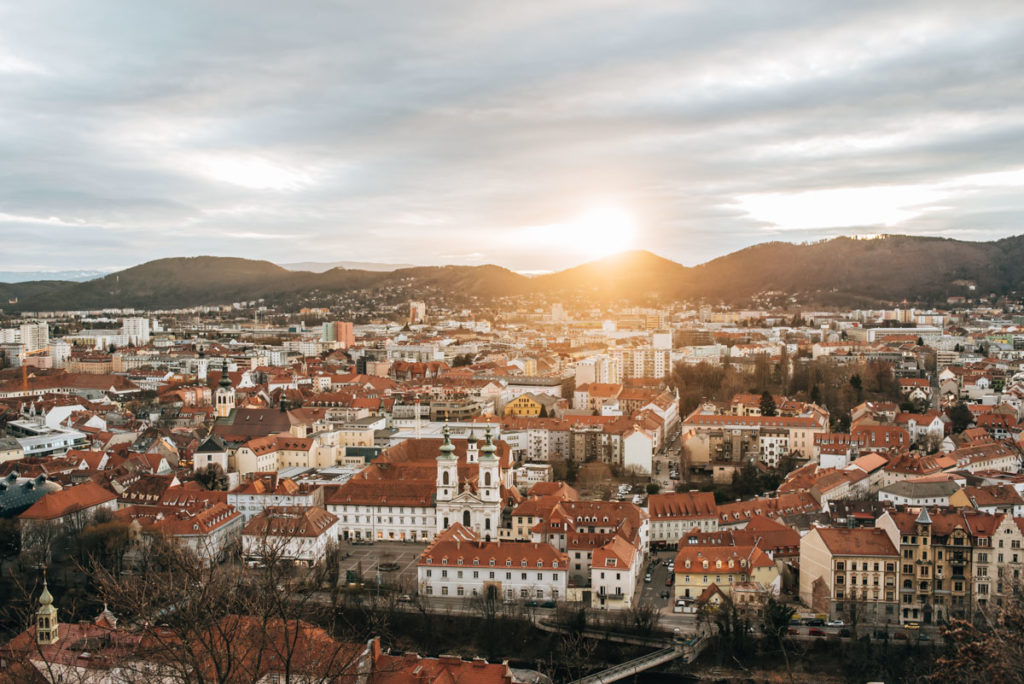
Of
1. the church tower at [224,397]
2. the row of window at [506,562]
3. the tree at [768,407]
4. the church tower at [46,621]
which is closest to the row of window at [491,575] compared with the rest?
the row of window at [506,562]

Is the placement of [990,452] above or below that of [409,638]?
above

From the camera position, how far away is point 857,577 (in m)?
23.8

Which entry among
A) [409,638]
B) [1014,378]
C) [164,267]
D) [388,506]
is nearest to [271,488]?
[388,506]

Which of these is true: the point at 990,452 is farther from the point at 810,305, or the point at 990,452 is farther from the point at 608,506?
the point at 810,305

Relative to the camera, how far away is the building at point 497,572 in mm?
25328

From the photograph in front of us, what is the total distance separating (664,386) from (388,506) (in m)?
30.0

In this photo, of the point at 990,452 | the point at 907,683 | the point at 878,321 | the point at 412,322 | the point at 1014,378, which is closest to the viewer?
the point at 907,683

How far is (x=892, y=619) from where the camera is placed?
924 inches

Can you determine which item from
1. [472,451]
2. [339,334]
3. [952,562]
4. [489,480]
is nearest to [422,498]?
[472,451]

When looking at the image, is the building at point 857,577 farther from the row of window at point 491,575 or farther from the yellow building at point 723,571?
the row of window at point 491,575

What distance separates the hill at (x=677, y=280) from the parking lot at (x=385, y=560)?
107 m

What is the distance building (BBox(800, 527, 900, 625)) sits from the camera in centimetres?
2353

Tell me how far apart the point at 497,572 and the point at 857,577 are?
384 inches

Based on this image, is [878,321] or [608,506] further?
[878,321]
